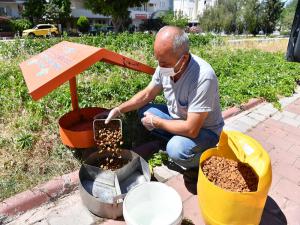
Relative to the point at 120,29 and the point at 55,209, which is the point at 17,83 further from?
the point at 120,29

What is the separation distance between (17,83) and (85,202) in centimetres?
304

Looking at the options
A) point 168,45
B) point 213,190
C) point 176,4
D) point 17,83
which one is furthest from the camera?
point 176,4

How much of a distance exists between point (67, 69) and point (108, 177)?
1.10 m

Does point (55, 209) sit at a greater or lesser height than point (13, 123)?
lesser

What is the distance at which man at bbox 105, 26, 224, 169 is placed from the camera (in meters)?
2.51

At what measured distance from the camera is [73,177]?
2930 millimetres

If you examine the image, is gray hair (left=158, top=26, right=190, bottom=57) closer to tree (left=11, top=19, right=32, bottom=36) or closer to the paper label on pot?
the paper label on pot

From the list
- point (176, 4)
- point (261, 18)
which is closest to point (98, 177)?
point (261, 18)

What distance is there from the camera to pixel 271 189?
9.80 feet

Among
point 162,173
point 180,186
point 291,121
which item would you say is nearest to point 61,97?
point 162,173

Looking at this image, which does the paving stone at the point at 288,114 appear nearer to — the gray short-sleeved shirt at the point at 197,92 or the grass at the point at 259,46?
the gray short-sleeved shirt at the point at 197,92

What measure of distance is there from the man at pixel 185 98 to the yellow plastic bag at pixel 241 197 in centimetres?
32

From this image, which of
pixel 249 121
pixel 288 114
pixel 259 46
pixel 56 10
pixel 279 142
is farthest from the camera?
pixel 56 10

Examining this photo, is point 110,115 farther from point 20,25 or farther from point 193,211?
point 20,25
